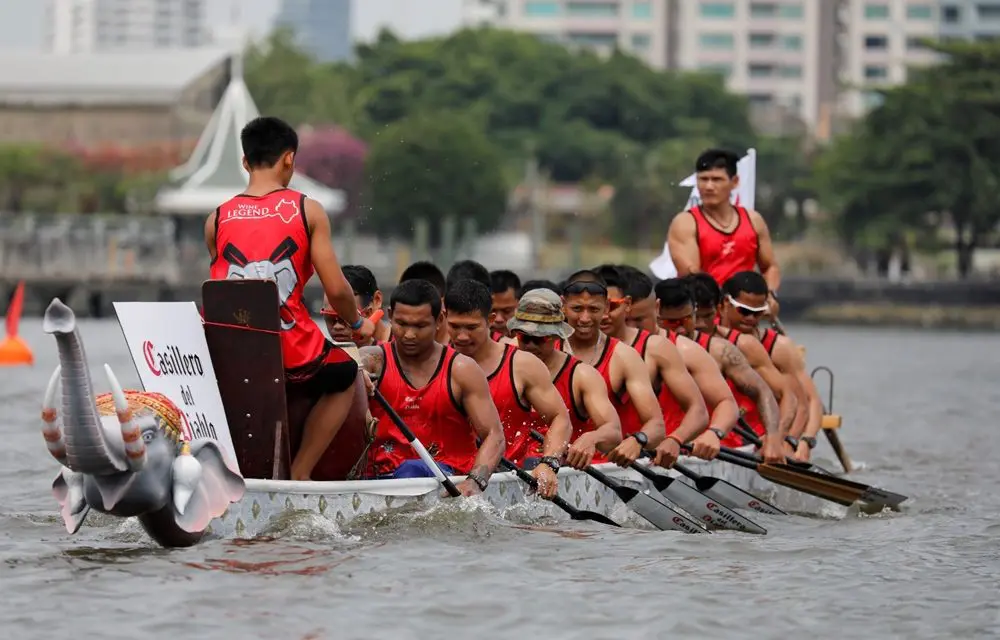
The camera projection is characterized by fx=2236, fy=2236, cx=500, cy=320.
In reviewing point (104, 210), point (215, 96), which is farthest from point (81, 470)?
point (215, 96)

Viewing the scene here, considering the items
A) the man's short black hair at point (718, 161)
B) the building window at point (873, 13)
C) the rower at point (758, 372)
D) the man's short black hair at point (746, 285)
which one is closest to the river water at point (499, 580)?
the rower at point (758, 372)

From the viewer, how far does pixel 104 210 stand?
86.2 meters

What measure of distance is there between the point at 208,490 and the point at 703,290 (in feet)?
18.8

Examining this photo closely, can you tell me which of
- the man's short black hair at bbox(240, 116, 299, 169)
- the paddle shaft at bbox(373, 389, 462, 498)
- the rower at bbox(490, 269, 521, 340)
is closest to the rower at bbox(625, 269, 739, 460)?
the rower at bbox(490, 269, 521, 340)

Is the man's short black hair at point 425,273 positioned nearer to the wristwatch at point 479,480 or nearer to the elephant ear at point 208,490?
the wristwatch at point 479,480

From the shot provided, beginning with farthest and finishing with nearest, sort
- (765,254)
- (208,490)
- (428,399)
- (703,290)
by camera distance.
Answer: (765,254) → (703,290) → (428,399) → (208,490)

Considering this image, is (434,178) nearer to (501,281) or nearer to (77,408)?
(501,281)

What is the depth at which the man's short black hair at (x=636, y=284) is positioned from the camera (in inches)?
578

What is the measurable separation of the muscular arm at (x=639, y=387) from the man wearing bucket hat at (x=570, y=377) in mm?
376

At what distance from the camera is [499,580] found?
11.1 m

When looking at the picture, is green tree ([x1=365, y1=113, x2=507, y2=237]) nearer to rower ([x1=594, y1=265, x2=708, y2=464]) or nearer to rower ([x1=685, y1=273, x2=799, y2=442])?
rower ([x1=685, y1=273, x2=799, y2=442])

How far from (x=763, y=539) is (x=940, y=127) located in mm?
57632

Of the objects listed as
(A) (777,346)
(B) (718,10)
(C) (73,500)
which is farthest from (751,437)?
(B) (718,10)

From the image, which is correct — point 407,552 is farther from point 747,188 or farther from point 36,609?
point 747,188
